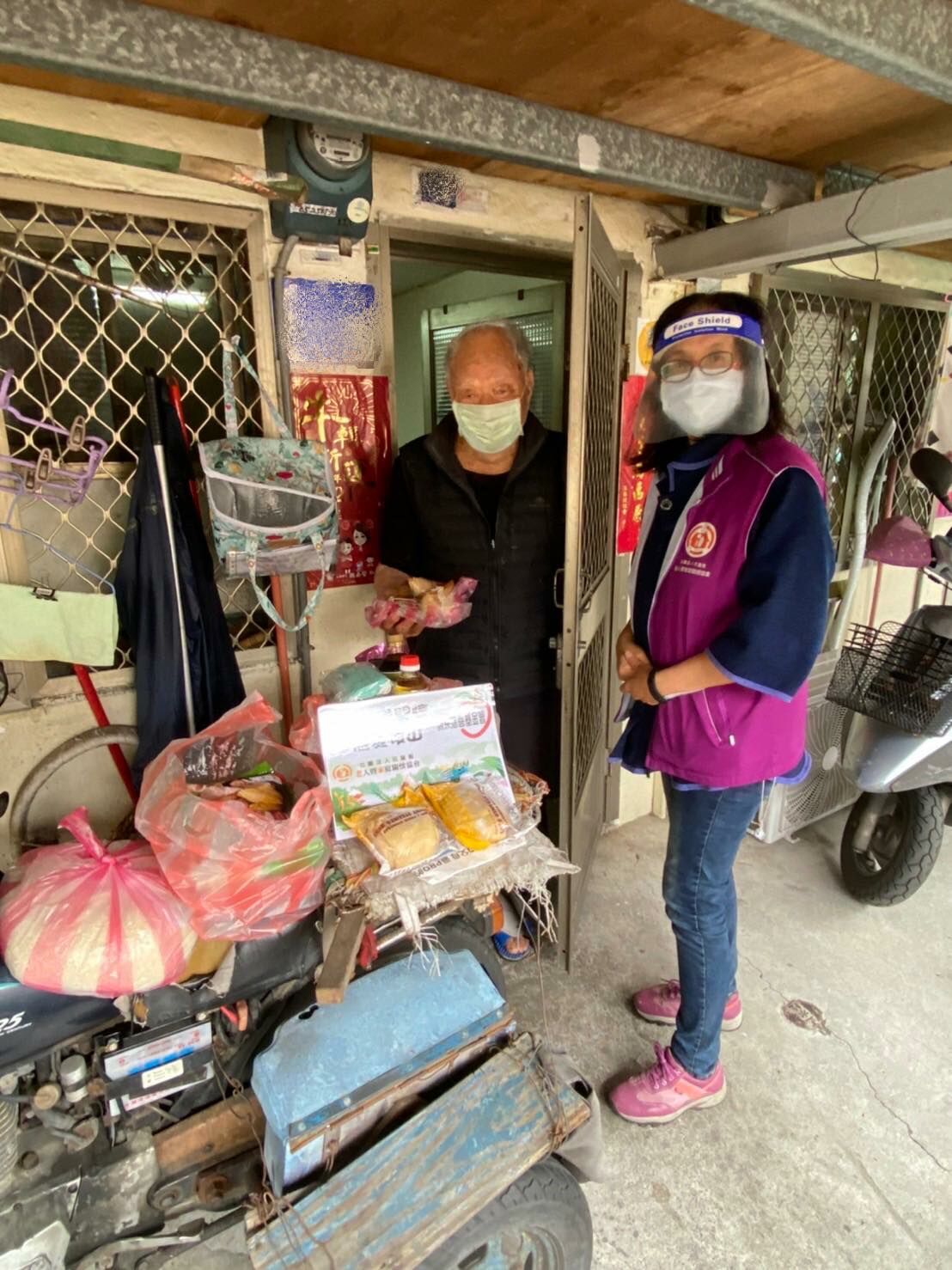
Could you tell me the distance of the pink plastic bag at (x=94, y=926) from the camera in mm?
1056

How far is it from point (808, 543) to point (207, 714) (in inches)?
57.9

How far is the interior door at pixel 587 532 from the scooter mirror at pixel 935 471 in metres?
1.28

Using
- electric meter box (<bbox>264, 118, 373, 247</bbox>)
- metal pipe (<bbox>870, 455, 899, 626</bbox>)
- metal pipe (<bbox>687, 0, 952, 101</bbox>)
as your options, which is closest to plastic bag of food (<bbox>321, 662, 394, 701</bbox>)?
electric meter box (<bbox>264, 118, 373, 247</bbox>)

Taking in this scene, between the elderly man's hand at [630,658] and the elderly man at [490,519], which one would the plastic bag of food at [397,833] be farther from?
the elderly man at [490,519]

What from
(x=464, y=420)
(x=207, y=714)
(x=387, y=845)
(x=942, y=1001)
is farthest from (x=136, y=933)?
(x=942, y=1001)

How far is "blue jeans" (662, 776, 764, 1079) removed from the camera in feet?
5.06

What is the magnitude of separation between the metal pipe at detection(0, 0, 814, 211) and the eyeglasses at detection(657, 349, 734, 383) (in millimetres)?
628

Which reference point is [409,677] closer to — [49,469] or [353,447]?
[353,447]

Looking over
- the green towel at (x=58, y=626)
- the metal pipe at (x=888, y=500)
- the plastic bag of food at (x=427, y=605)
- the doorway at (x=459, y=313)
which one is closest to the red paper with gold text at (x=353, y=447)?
the plastic bag of food at (x=427, y=605)

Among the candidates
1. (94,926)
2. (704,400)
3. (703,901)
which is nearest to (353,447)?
(704,400)

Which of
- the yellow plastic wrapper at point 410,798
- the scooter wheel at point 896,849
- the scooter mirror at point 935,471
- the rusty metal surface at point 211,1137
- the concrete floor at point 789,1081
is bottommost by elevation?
the concrete floor at point 789,1081

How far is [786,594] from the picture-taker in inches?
51.5

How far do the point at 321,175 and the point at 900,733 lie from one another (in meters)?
2.30

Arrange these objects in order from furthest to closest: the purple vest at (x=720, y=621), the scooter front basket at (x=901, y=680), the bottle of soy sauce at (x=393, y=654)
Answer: the scooter front basket at (x=901, y=680) → the bottle of soy sauce at (x=393, y=654) → the purple vest at (x=720, y=621)
